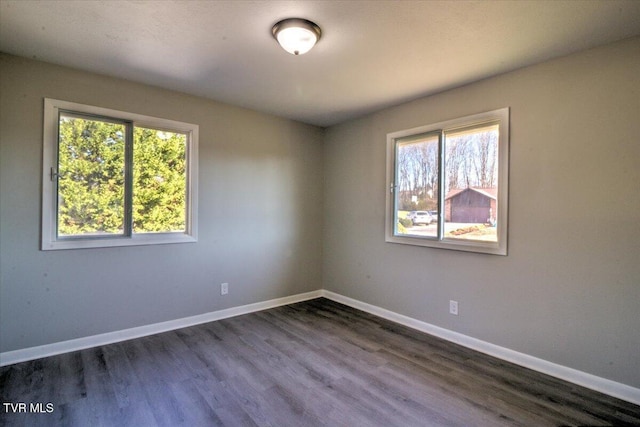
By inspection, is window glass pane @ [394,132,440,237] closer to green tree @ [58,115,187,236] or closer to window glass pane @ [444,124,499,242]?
window glass pane @ [444,124,499,242]

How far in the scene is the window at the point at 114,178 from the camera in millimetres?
2732

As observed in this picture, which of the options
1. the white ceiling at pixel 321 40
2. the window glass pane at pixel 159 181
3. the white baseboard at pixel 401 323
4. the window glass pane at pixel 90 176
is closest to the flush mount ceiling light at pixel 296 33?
the white ceiling at pixel 321 40

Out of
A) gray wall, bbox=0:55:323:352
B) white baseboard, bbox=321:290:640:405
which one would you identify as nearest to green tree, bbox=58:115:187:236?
gray wall, bbox=0:55:323:352

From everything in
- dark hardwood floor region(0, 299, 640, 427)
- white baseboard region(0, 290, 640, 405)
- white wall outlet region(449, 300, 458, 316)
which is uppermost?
white wall outlet region(449, 300, 458, 316)

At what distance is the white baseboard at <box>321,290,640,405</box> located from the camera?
2177mm

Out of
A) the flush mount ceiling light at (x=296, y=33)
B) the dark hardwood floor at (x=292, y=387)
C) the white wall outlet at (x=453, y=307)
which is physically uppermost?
the flush mount ceiling light at (x=296, y=33)

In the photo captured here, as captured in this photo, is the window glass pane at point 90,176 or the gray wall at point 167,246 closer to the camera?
the gray wall at point 167,246

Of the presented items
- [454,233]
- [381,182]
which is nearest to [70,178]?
[381,182]

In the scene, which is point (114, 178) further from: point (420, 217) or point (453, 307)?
point (453, 307)

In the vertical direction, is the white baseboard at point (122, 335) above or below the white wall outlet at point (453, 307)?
below

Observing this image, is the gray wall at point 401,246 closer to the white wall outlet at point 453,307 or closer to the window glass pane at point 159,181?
the white wall outlet at point 453,307

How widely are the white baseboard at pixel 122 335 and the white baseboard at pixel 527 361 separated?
158 cm

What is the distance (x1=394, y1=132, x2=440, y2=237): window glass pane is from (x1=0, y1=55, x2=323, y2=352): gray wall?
1.38 metres

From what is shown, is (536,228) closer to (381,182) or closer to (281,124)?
(381,182)
